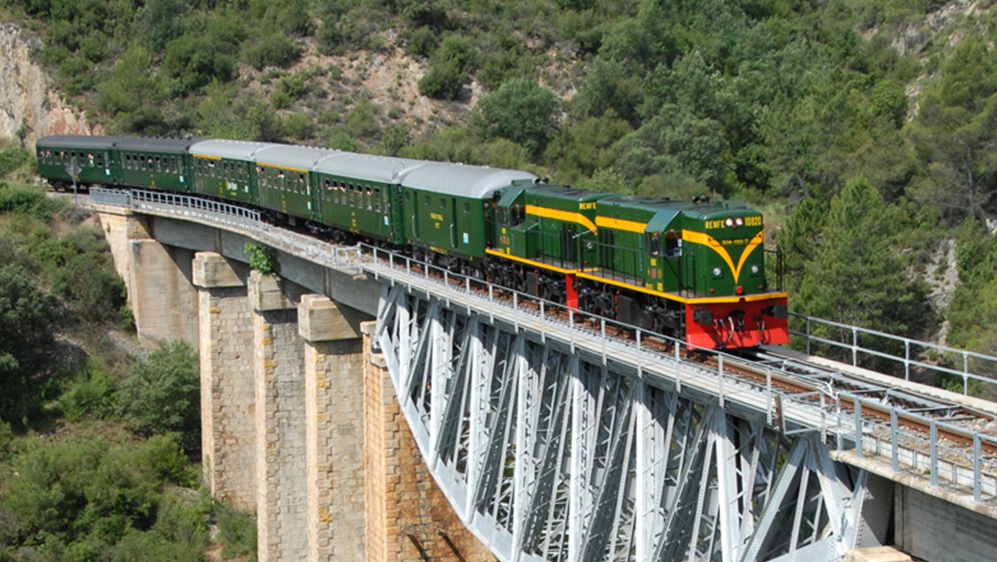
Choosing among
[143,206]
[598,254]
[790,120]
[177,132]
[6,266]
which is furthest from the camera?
[177,132]

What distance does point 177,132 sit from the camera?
245 ft

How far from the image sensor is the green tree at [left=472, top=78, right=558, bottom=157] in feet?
241

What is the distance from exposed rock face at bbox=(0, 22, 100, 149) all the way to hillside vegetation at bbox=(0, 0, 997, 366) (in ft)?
3.53

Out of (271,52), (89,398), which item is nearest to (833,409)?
(89,398)

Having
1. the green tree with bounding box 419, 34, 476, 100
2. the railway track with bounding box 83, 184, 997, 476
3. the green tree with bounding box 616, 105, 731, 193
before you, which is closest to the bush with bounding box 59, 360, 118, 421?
the railway track with bounding box 83, 184, 997, 476

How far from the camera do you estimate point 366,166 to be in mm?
35125

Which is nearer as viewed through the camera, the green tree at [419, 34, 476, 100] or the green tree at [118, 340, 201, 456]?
the green tree at [118, 340, 201, 456]

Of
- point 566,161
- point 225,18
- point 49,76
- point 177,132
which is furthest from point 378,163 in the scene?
point 225,18

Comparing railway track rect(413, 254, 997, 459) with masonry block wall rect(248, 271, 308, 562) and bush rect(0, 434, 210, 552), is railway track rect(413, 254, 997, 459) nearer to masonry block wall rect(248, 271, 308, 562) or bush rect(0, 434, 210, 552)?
masonry block wall rect(248, 271, 308, 562)

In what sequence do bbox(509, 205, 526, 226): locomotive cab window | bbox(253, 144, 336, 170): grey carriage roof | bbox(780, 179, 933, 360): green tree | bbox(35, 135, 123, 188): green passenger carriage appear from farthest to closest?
1. bbox(35, 135, 123, 188): green passenger carriage
2. bbox(253, 144, 336, 170): grey carriage roof
3. bbox(780, 179, 933, 360): green tree
4. bbox(509, 205, 526, 226): locomotive cab window

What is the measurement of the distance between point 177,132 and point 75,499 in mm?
39620

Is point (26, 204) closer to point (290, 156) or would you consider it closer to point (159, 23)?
point (290, 156)

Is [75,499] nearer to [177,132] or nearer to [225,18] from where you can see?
[177,132]

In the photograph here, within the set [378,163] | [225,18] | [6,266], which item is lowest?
[6,266]
